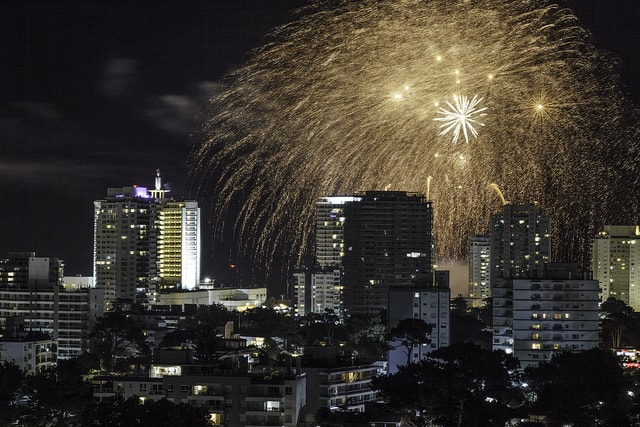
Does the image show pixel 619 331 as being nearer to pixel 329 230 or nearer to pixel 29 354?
pixel 29 354

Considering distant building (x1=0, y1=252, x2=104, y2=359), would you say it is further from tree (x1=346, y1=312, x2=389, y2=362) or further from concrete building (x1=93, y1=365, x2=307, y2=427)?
concrete building (x1=93, y1=365, x2=307, y2=427)

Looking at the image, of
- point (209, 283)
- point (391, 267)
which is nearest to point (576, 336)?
point (391, 267)

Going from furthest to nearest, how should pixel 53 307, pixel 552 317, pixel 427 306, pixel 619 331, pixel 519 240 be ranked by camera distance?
pixel 519 240 < pixel 53 307 < pixel 619 331 < pixel 427 306 < pixel 552 317

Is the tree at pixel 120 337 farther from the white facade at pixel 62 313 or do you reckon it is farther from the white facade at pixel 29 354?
the white facade at pixel 62 313

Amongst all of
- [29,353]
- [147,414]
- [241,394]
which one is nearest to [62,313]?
[29,353]

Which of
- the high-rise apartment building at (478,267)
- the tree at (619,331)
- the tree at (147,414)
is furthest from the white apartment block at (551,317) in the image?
the high-rise apartment building at (478,267)

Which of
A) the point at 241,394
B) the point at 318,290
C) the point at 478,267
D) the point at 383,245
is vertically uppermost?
the point at 383,245
